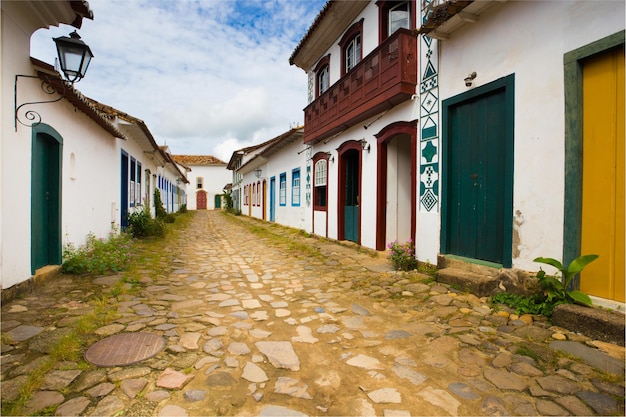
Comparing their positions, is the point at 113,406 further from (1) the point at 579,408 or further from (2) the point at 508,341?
(2) the point at 508,341

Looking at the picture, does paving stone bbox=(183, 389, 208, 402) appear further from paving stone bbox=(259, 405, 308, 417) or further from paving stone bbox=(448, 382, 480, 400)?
paving stone bbox=(448, 382, 480, 400)

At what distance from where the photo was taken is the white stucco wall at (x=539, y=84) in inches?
142

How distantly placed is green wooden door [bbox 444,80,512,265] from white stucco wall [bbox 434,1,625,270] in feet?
0.66

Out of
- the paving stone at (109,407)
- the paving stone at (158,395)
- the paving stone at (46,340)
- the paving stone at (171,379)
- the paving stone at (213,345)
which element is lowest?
the paving stone at (213,345)

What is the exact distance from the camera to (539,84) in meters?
4.02

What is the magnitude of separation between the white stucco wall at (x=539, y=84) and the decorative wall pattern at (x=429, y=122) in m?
1.04

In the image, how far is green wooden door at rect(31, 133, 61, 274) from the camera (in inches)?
192

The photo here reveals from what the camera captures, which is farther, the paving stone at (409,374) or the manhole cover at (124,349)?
the manhole cover at (124,349)

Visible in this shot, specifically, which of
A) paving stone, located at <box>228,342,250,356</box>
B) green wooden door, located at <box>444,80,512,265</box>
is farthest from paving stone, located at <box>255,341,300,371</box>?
green wooden door, located at <box>444,80,512,265</box>

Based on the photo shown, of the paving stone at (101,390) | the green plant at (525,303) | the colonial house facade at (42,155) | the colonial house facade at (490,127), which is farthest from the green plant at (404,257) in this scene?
the colonial house facade at (42,155)

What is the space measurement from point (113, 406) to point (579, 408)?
10.1ft

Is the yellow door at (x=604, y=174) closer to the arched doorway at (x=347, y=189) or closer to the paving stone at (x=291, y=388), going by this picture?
the paving stone at (x=291, y=388)

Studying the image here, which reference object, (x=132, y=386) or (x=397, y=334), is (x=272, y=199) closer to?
(x=397, y=334)

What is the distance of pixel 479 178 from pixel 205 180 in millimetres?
46576
